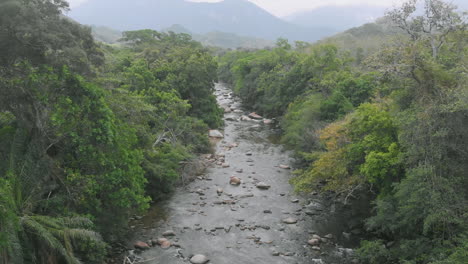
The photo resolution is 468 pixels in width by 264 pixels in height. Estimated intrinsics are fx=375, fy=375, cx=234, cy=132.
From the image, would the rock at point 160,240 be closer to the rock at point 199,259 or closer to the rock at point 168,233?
the rock at point 168,233

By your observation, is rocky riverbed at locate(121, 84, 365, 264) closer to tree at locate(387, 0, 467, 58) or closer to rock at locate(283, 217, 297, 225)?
rock at locate(283, 217, 297, 225)

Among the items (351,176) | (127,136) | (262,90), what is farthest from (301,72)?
Result: (127,136)

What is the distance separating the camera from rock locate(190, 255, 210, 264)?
16.4 m

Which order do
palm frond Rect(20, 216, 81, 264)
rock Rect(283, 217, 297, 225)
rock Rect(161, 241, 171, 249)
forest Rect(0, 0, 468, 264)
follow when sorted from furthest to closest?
rock Rect(283, 217, 297, 225), rock Rect(161, 241, 171, 249), forest Rect(0, 0, 468, 264), palm frond Rect(20, 216, 81, 264)

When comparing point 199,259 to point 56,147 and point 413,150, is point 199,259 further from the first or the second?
point 413,150

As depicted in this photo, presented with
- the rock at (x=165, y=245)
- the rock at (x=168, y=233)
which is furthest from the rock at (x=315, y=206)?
the rock at (x=165, y=245)

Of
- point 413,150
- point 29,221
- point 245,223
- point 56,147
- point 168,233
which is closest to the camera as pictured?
point 29,221

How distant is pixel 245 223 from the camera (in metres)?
20.4

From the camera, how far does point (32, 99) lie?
13.7 m

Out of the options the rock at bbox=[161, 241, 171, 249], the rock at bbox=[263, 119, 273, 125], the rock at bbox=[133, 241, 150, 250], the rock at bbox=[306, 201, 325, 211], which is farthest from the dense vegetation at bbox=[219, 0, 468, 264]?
the rock at bbox=[263, 119, 273, 125]

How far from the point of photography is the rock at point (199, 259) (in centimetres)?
1644

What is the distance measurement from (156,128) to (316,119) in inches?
504

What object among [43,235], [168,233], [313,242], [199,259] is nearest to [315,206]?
[313,242]

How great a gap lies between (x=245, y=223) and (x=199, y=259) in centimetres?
443
